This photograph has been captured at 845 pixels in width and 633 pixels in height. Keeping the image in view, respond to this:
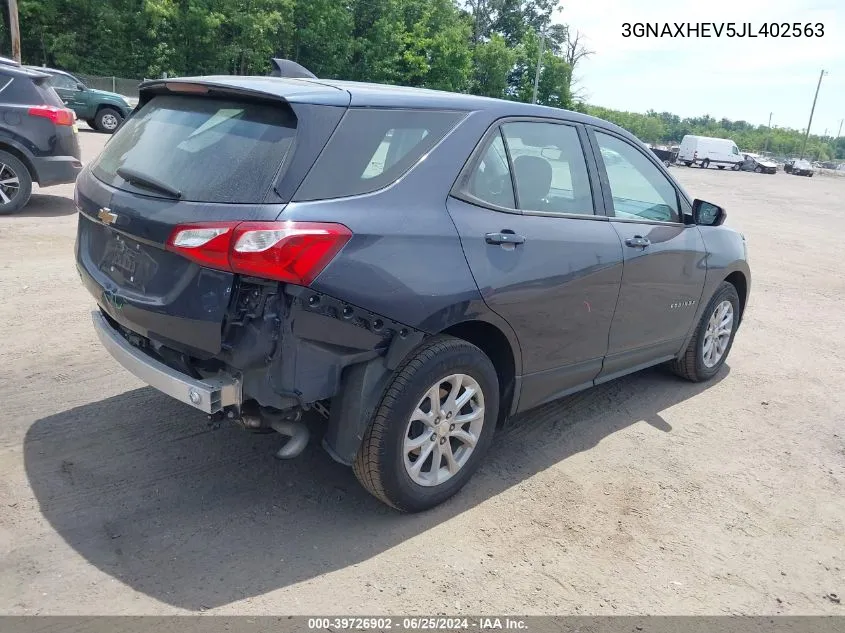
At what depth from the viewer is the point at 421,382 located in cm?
320

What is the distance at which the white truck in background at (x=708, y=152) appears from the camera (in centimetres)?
5244

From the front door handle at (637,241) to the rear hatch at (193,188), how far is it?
1940 mm

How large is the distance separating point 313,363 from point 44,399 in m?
2.16

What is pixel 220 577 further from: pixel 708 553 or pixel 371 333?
pixel 708 553

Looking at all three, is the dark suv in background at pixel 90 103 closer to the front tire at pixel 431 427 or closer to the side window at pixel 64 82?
the side window at pixel 64 82

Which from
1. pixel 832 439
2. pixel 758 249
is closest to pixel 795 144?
pixel 758 249

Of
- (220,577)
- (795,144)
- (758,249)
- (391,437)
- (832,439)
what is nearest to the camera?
(220,577)

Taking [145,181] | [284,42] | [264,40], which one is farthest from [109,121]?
[284,42]

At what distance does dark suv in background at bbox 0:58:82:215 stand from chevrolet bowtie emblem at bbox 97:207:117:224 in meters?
6.88

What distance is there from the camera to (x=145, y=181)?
319 centimetres

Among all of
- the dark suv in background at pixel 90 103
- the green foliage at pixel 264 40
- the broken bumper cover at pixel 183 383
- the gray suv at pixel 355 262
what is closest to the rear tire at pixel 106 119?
the dark suv in background at pixel 90 103

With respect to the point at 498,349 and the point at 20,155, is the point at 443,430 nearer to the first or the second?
the point at 498,349

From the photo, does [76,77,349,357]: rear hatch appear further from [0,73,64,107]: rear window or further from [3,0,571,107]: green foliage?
[3,0,571,107]: green foliage

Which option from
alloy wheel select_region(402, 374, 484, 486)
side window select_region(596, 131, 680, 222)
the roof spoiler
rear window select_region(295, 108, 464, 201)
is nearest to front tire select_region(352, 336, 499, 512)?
alloy wheel select_region(402, 374, 484, 486)
